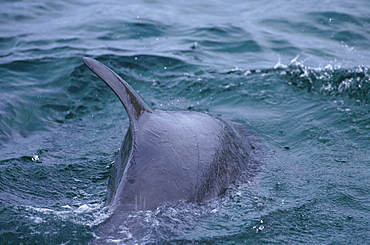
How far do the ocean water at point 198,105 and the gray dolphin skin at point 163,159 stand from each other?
5.4 inches

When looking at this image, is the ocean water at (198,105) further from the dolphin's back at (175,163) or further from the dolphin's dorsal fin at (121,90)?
the dolphin's dorsal fin at (121,90)

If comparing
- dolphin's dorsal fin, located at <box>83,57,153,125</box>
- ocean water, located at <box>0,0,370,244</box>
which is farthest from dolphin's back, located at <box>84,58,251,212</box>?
ocean water, located at <box>0,0,370,244</box>

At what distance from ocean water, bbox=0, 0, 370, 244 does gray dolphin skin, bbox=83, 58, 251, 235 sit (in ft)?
0.45

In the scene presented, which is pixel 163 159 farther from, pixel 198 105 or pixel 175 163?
pixel 198 105

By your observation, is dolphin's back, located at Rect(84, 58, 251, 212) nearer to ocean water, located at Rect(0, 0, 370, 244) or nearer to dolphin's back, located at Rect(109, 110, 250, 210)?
dolphin's back, located at Rect(109, 110, 250, 210)

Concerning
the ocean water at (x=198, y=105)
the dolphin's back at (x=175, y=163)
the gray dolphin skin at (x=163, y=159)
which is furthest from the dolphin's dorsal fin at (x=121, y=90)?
the ocean water at (x=198, y=105)

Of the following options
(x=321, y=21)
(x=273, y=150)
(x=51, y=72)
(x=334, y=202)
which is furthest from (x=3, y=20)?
(x=334, y=202)

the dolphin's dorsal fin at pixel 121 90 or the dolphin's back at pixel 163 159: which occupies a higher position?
the dolphin's dorsal fin at pixel 121 90

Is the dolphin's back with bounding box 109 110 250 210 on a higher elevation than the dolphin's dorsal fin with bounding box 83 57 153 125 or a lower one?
lower

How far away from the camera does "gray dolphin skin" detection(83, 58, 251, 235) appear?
3.78m

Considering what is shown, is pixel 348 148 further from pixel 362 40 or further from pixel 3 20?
pixel 3 20

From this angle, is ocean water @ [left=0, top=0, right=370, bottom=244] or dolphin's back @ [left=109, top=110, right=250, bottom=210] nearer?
dolphin's back @ [left=109, top=110, right=250, bottom=210]

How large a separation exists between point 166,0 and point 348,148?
10467 mm

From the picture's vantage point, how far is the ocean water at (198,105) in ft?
13.6
